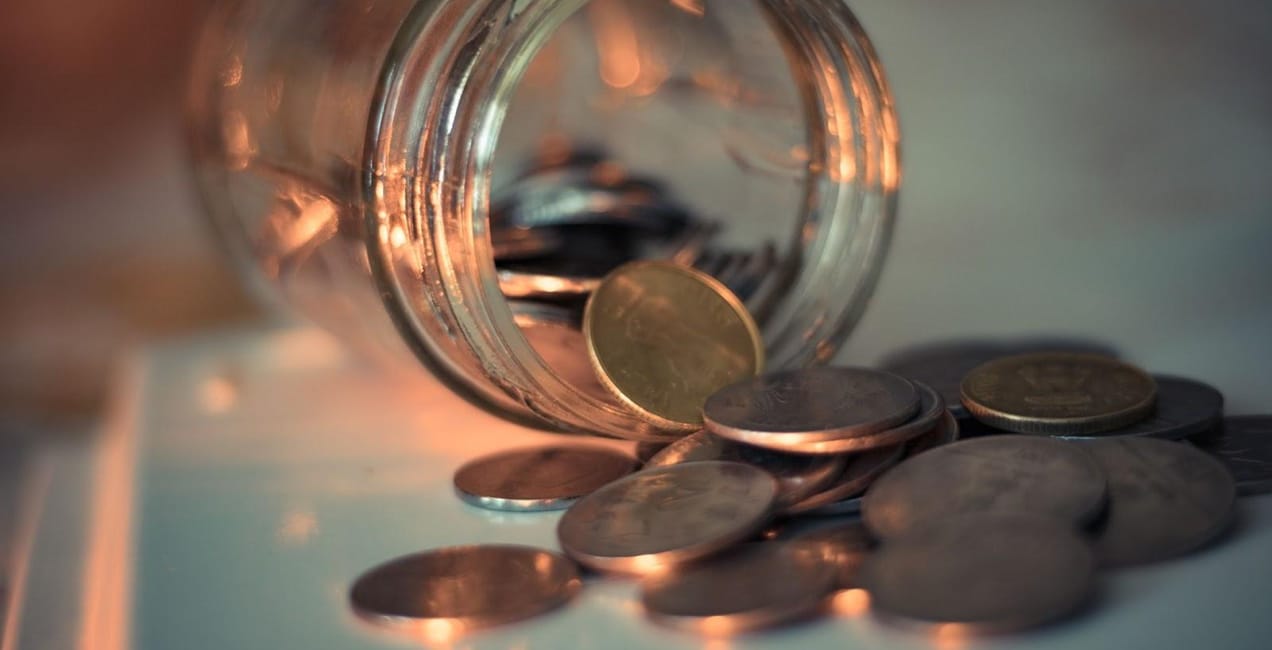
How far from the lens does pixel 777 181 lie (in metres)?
1.17

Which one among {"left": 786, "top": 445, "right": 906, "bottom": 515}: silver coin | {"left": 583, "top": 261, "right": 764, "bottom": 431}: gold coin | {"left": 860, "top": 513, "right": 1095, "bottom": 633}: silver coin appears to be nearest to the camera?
{"left": 860, "top": 513, "right": 1095, "bottom": 633}: silver coin

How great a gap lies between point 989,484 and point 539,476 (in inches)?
12.2

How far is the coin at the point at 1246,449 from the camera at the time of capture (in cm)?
77

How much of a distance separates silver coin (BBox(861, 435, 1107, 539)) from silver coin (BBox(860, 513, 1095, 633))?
1cm

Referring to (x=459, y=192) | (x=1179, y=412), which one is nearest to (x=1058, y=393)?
(x=1179, y=412)

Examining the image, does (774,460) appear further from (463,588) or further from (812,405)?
(463,588)

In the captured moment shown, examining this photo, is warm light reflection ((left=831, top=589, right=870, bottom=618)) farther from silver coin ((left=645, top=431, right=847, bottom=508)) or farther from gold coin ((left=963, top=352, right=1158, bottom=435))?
gold coin ((left=963, top=352, right=1158, bottom=435))

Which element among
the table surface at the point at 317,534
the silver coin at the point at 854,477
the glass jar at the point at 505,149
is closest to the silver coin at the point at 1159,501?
the table surface at the point at 317,534

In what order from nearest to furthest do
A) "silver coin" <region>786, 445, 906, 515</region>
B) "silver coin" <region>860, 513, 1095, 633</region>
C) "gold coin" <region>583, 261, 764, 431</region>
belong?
1. "silver coin" <region>860, 513, 1095, 633</region>
2. "silver coin" <region>786, 445, 906, 515</region>
3. "gold coin" <region>583, 261, 764, 431</region>

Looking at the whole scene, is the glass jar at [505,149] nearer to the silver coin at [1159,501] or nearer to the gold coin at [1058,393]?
the gold coin at [1058,393]

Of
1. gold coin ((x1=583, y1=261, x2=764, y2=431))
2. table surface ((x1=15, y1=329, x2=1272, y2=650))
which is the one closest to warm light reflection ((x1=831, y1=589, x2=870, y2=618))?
table surface ((x1=15, y1=329, x2=1272, y2=650))

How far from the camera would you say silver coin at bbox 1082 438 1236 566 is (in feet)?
2.25

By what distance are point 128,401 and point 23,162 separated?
18.8 inches

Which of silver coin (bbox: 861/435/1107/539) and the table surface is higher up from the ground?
silver coin (bbox: 861/435/1107/539)
